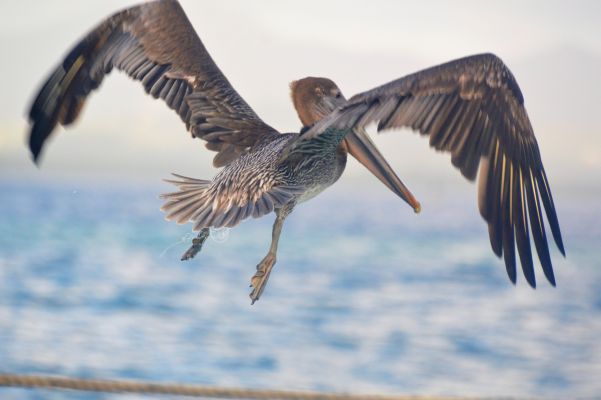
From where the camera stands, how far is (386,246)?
36531 millimetres

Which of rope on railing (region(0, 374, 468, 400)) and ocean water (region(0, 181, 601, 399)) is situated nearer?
rope on railing (region(0, 374, 468, 400))

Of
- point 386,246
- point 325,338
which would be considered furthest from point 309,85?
point 386,246

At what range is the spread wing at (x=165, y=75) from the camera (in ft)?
12.4

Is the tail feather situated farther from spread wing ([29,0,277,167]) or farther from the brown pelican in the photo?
spread wing ([29,0,277,167])

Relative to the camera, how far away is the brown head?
12.1 feet

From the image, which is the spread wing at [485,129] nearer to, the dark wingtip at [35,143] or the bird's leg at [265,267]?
the bird's leg at [265,267]

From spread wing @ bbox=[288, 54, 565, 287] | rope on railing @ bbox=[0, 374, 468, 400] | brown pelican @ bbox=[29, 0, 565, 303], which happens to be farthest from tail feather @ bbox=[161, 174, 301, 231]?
rope on railing @ bbox=[0, 374, 468, 400]

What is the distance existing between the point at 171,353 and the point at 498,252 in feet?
43.0

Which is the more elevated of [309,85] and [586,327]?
[586,327]

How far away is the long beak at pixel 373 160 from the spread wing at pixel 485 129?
17 centimetres

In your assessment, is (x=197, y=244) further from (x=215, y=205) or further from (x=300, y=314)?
(x=300, y=314)

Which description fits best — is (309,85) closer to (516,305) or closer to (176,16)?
(176,16)

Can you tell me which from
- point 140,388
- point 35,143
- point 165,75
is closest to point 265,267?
point 140,388

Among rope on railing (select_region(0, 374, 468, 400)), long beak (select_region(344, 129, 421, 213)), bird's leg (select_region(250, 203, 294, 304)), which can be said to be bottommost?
rope on railing (select_region(0, 374, 468, 400))
